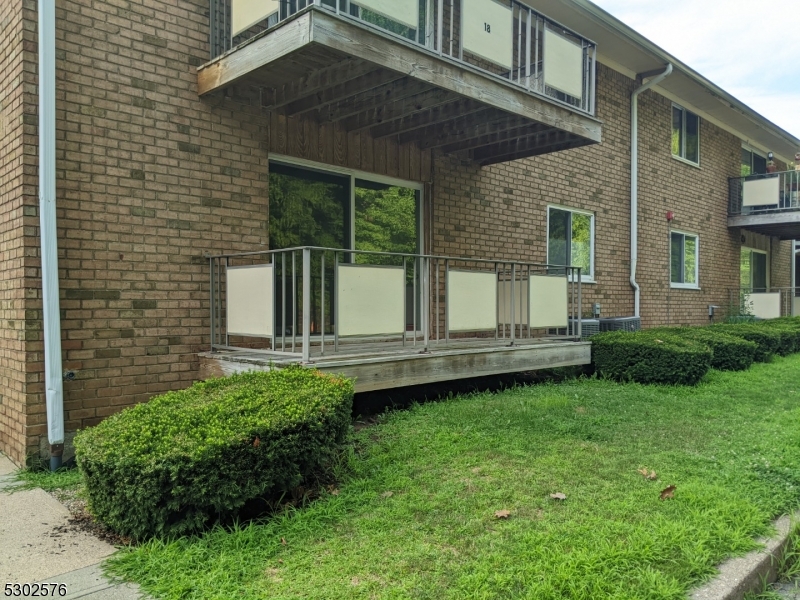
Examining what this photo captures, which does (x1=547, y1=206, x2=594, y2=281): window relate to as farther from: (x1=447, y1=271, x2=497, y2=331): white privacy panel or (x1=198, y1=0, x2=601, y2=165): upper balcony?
(x1=447, y1=271, x2=497, y2=331): white privacy panel

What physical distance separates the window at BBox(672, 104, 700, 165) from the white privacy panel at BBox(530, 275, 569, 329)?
713 cm

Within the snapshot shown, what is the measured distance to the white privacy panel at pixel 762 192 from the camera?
14453mm

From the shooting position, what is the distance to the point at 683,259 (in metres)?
13.1

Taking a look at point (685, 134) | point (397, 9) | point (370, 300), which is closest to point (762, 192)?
point (685, 134)

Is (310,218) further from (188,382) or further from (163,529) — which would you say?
(163,529)

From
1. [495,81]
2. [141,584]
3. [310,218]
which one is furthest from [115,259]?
[495,81]

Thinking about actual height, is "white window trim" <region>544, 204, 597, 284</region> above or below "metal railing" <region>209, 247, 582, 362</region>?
above

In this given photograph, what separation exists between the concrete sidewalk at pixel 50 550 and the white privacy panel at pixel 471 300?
381cm

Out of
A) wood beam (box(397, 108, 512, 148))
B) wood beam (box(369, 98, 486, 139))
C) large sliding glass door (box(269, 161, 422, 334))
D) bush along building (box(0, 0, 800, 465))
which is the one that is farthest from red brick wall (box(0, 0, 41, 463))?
wood beam (box(397, 108, 512, 148))

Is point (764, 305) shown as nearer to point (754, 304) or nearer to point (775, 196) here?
point (754, 304)

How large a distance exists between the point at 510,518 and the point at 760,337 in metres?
8.92

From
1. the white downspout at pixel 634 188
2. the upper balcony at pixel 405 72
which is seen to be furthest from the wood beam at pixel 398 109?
the white downspout at pixel 634 188

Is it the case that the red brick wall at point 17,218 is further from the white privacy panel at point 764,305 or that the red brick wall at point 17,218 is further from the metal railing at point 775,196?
the white privacy panel at point 764,305

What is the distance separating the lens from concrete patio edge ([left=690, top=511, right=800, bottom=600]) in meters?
2.56
